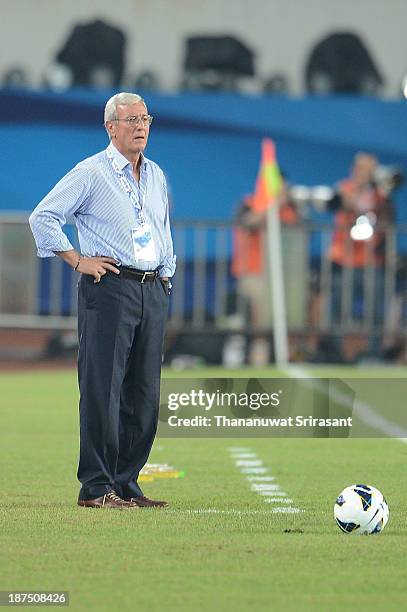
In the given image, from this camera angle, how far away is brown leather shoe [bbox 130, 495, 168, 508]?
807 cm

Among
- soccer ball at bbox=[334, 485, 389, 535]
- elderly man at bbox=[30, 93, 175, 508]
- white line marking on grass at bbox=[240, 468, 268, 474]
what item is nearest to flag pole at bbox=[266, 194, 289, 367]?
white line marking on grass at bbox=[240, 468, 268, 474]

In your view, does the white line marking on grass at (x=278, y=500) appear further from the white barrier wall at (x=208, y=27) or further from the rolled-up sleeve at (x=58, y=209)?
the white barrier wall at (x=208, y=27)

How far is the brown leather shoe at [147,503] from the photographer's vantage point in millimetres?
8066

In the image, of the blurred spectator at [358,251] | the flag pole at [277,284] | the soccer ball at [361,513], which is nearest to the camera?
the soccer ball at [361,513]

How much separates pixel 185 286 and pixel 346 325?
2.17 metres

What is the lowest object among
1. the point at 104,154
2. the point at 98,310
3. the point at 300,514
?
the point at 300,514

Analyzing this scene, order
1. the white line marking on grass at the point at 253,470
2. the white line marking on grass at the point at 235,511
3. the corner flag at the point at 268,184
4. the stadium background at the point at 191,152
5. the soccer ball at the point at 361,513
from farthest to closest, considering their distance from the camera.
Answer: the corner flag at the point at 268,184 < the stadium background at the point at 191,152 < the white line marking on grass at the point at 253,470 < the white line marking on grass at the point at 235,511 < the soccer ball at the point at 361,513

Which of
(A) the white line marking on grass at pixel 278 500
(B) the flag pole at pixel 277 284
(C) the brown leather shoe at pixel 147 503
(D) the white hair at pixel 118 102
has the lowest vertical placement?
(B) the flag pole at pixel 277 284

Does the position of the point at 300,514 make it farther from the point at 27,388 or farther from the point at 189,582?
the point at 27,388

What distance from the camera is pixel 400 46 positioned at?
2283 centimetres

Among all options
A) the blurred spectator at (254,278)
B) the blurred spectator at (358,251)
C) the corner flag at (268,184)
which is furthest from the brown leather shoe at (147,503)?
the corner flag at (268,184)

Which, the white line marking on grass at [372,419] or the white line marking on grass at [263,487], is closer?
the white line marking on grass at [263,487]

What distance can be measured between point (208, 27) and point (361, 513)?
1668 centimetres

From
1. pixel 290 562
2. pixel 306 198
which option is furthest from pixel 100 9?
pixel 290 562
